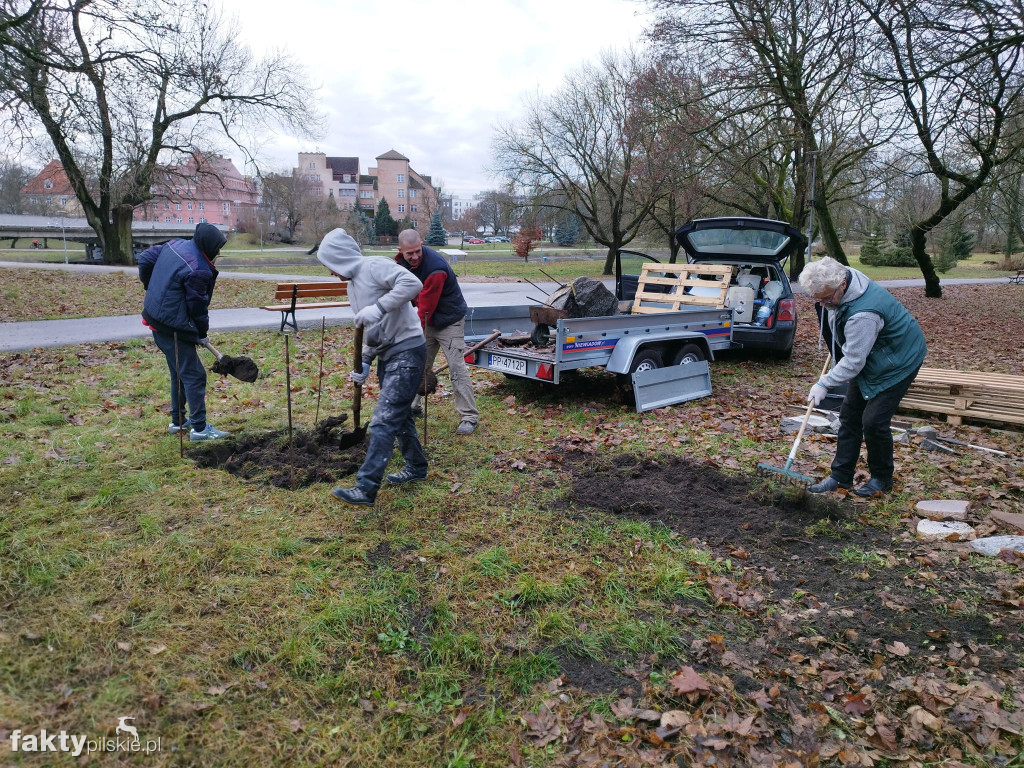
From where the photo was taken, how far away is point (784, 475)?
500cm

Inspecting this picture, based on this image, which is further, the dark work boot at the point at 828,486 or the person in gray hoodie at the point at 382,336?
the dark work boot at the point at 828,486

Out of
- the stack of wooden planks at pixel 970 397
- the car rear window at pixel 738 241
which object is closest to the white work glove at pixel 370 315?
the stack of wooden planks at pixel 970 397

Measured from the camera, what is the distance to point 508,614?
3.44 metres

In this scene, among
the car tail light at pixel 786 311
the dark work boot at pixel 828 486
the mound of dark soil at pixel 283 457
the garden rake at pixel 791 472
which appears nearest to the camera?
the garden rake at pixel 791 472

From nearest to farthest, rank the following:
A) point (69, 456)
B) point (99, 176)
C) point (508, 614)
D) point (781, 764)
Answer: point (781, 764) < point (508, 614) < point (69, 456) < point (99, 176)

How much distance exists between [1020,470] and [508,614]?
15.5 ft

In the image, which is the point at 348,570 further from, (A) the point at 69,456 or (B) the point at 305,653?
(A) the point at 69,456

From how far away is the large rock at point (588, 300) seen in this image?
24.9 feet

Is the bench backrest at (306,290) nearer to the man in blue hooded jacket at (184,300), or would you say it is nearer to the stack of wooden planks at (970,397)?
the man in blue hooded jacket at (184,300)

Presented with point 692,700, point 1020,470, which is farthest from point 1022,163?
point 692,700

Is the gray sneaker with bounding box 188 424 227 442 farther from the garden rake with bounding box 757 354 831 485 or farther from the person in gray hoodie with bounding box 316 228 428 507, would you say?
the garden rake with bounding box 757 354 831 485

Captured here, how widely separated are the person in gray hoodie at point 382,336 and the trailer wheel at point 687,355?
4.07 m

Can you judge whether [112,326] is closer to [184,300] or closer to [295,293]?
[295,293]

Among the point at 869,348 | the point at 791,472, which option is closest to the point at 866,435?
the point at 791,472
